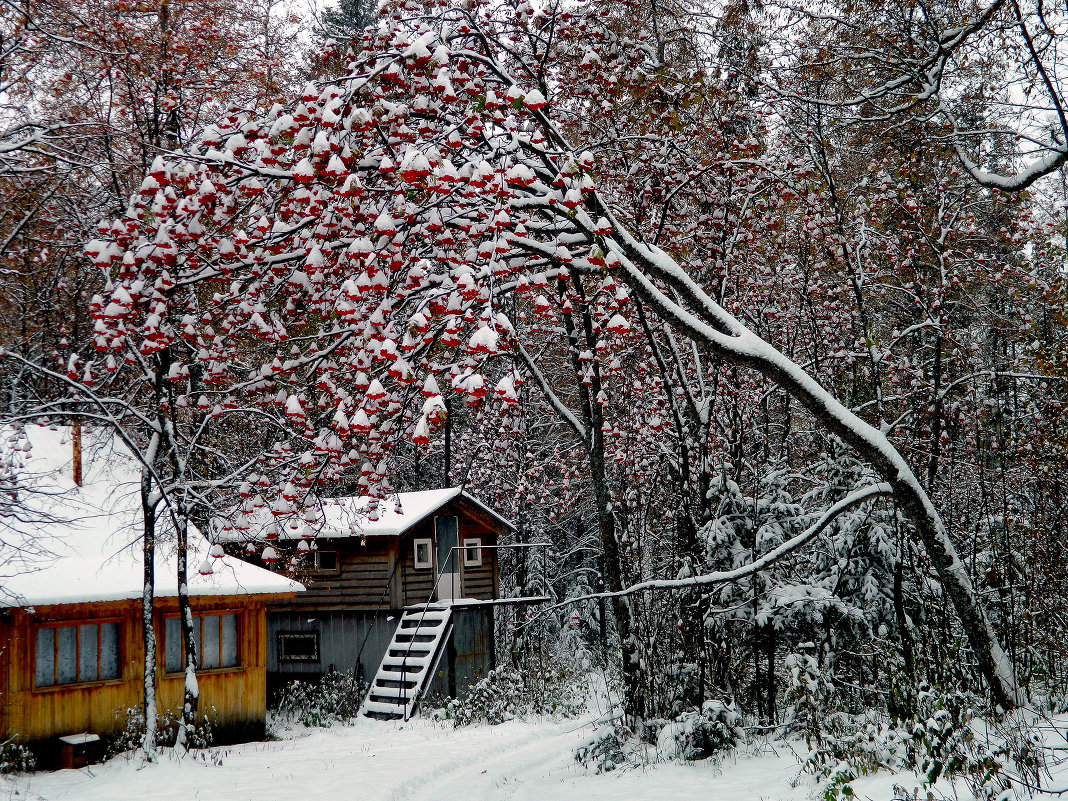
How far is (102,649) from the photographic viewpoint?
1409 centimetres

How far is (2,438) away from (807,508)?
14833mm

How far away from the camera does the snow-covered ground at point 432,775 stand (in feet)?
28.1

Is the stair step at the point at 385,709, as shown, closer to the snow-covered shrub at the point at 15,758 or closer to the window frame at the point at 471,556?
the window frame at the point at 471,556

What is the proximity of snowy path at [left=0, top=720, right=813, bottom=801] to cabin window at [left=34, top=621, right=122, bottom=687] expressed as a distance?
1.56 meters

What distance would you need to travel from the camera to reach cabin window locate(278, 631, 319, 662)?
869 inches

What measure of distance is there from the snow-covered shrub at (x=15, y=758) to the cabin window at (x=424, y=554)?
11.3 meters

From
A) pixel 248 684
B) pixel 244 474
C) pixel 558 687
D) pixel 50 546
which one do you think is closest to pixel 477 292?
pixel 244 474

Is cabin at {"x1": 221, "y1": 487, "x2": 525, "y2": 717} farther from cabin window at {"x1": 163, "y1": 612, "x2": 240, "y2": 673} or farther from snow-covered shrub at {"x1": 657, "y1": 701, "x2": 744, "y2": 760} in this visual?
snow-covered shrub at {"x1": 657, "y1": 701, "x2": 744, "y2": 760}

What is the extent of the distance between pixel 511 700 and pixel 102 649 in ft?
29.2

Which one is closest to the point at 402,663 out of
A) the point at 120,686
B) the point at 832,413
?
the point at 120,686

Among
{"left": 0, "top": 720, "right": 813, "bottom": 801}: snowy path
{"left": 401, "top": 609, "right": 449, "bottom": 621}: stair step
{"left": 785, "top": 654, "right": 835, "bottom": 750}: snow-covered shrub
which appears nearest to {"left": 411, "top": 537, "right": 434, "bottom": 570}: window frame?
{"left": 401, "top": 609, "right": 449, "bottom": 621}: stair step

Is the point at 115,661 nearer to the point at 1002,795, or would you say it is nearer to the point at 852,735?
the point at 852,735

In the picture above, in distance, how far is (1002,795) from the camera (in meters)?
5.35

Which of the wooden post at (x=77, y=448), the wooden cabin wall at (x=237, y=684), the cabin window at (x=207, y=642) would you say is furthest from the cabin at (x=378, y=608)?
the wooden post at (x=77, y=448)
